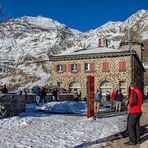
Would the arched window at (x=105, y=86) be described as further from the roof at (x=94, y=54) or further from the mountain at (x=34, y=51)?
the mountain at (x=34, y=51)

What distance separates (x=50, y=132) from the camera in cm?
1295

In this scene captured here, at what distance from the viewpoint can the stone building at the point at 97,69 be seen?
48.7m

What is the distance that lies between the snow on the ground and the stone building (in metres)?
32.2

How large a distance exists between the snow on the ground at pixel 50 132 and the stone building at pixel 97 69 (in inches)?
→ 1268

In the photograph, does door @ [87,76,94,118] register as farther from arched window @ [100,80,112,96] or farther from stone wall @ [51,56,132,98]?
arched window @ [100,80,112,96]

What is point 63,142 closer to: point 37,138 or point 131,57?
point 37,138

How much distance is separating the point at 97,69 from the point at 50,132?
38075 millimetres

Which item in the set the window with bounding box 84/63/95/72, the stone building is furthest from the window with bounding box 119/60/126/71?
the window with bounding box 84/63/95/72

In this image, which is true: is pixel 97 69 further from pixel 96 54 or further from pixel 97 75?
pixel 96 54

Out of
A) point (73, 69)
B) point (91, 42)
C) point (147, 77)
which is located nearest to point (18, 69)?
point (91, 42)

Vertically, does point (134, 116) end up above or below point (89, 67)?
below

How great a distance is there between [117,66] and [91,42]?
11719 cm

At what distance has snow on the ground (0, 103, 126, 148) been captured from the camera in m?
10.9

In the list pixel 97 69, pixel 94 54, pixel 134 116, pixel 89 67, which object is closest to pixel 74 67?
pixel 89 67
